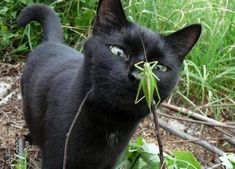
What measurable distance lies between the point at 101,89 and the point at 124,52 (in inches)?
5.3

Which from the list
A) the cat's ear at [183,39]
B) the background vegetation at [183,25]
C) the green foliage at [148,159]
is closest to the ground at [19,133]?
the background vegetation at [183,25]

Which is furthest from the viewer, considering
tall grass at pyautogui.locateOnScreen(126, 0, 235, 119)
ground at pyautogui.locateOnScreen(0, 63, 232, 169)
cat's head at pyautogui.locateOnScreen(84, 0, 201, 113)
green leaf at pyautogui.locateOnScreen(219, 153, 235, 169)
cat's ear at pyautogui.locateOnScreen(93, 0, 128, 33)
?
tall grass at pyautogui.locateOnScreen(126, 0, 235, 119)

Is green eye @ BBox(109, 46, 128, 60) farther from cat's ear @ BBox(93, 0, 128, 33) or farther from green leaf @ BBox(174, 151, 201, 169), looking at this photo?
green leaf @ BBox(174, 151, 201, 169)

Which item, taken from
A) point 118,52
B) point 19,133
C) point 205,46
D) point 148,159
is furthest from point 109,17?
point 205,46

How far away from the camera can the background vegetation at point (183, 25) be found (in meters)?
2.72

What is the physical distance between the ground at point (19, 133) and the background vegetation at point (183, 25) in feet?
0.41

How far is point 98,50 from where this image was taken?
165 centimetres

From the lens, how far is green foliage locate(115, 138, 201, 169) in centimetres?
196

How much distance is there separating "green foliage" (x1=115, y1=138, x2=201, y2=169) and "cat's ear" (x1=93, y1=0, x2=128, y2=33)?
54 cm

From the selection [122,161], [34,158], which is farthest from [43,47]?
[122,161]

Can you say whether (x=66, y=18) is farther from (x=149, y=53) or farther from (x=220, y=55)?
(x=149, y=53)

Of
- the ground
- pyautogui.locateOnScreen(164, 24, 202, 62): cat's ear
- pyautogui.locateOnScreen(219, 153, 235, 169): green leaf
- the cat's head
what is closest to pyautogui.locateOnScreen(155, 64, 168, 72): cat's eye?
the cat's head

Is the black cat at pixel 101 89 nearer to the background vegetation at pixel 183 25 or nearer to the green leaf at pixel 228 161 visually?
the green leaf at pixel 228 161

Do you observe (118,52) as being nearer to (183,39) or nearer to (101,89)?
(101,89)
